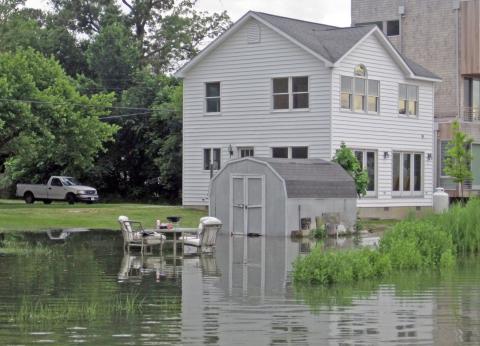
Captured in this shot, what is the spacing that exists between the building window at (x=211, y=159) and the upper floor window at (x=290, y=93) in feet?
12.3

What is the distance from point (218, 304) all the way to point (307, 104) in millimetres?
29327

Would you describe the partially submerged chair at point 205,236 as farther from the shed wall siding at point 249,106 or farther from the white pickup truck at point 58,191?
the white pickup truck at point 58,191

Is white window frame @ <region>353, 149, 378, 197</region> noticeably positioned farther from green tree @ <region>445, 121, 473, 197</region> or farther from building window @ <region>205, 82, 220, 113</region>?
building window @ <region>205, 82, 220, 113</region>

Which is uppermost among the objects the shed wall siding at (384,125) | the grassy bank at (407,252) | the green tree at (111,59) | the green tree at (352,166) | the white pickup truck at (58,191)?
the green tree at (111,59)

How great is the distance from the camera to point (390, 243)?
25.6 m

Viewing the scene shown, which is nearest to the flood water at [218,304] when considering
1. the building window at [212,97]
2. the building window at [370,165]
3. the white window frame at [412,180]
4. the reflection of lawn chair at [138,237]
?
the reflection of lawn chair at [138,237]

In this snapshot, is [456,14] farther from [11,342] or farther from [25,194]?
[11,342]

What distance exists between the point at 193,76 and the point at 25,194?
19534 millimetres

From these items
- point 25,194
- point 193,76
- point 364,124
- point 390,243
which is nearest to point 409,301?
point 390,243

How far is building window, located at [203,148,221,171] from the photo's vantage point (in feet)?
164

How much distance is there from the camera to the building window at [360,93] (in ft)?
156

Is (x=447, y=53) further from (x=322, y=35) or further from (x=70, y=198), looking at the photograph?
(x=70, y=198)

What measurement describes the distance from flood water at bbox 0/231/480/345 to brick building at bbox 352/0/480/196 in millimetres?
31780

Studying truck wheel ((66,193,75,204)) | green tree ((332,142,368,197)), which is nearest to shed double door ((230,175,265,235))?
green tree ((332,142,368,197))
